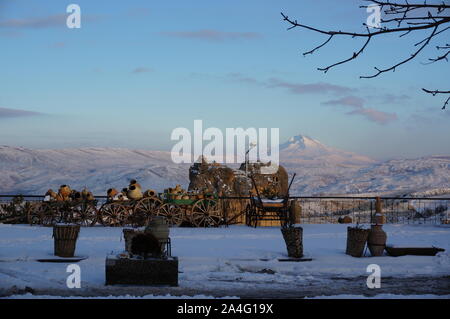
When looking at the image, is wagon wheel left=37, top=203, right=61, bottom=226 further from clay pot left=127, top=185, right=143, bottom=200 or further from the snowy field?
clay pot left=127, top=185, right=143, bottom=200

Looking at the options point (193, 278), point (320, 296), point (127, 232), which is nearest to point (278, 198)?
point (127, 232)

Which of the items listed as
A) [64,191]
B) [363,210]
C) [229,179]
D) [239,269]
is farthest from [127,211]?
[363,210]

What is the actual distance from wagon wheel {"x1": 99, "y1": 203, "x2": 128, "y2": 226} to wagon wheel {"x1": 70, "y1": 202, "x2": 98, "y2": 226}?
19cm

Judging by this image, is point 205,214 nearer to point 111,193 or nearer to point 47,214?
point 111,193

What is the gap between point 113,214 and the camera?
60.7ft

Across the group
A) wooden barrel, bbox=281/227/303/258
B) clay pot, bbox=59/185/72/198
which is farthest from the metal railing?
wooden barrel, bbox=281/227/303/258

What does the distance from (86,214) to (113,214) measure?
0.73 m

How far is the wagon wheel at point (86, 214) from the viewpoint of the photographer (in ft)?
60.4

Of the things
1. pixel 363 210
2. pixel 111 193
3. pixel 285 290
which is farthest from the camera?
pixel 363 210

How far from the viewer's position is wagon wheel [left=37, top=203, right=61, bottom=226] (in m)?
18.4

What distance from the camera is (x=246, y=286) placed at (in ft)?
30.6

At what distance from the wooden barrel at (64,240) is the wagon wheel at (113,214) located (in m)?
6.63

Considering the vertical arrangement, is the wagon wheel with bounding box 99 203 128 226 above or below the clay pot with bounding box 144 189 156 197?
below
